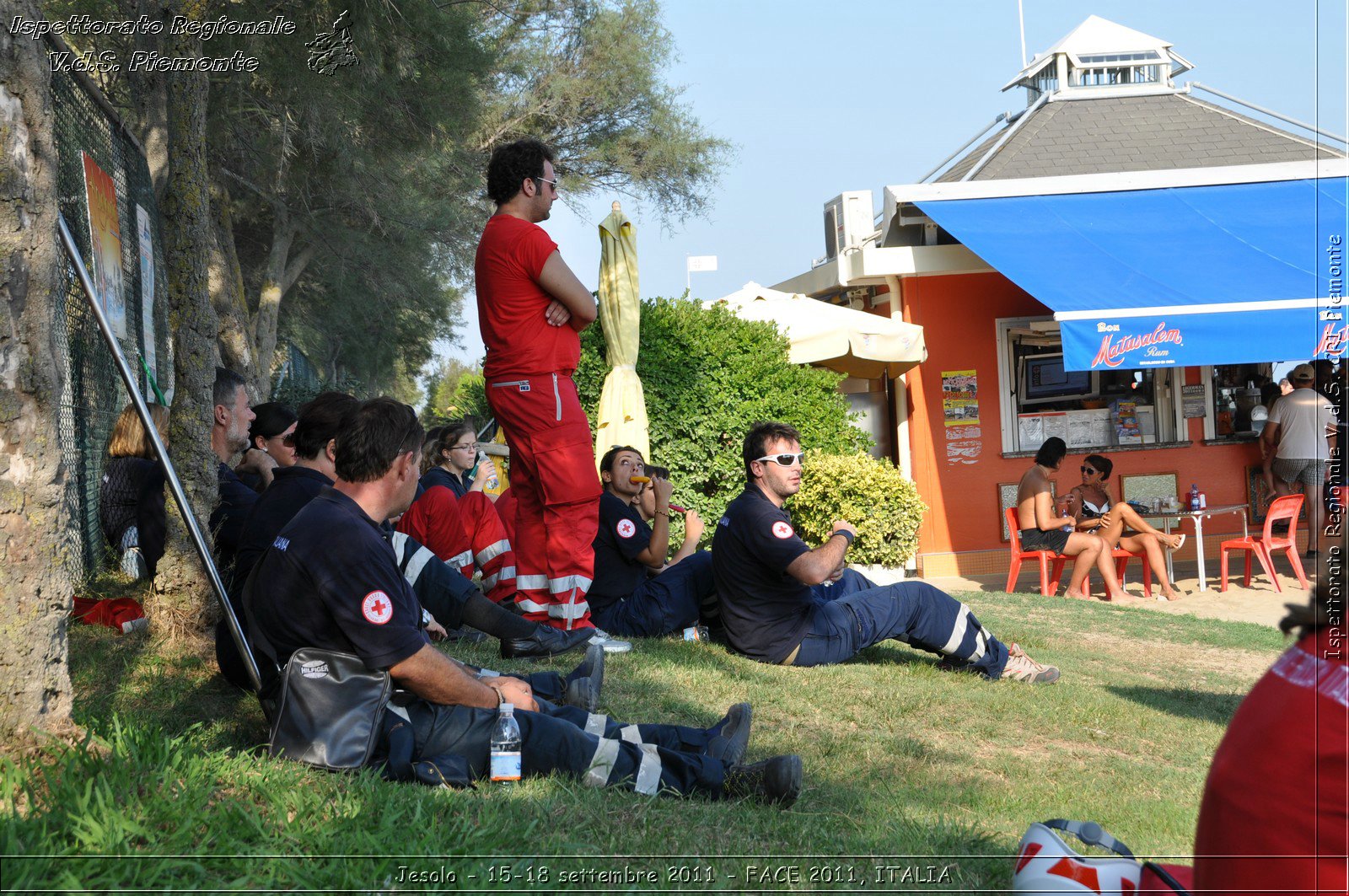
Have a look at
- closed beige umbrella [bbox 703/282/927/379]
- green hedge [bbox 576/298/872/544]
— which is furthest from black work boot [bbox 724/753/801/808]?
closed beige umbrella [bbox 703/282/927/379]

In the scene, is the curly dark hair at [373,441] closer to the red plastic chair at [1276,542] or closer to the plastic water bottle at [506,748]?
the plastic water bottle at [506,748]

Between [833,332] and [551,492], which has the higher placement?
[833,332]

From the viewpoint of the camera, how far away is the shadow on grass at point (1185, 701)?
576 cm

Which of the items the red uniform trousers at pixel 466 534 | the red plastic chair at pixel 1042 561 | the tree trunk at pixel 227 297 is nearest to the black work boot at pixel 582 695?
the red uniform trousers at pixel 466 534

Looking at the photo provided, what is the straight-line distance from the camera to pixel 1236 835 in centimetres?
194

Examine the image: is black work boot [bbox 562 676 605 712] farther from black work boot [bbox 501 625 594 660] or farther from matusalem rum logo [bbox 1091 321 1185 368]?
matusalem rum logo [bbox 1091 321 1185 368]

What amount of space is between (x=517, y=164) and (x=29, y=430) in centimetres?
306

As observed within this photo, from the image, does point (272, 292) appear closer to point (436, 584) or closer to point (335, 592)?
point (436, 584)

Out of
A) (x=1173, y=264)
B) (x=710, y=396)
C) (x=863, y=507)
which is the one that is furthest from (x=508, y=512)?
(x=1173, y=264)

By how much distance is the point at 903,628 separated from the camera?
19.3ft

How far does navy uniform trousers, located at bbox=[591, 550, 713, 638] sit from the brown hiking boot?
170 cm

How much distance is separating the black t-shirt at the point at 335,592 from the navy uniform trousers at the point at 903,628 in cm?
290

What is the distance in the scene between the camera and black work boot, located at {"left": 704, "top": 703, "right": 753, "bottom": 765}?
12.5 ft

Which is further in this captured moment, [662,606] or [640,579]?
[640,579]
